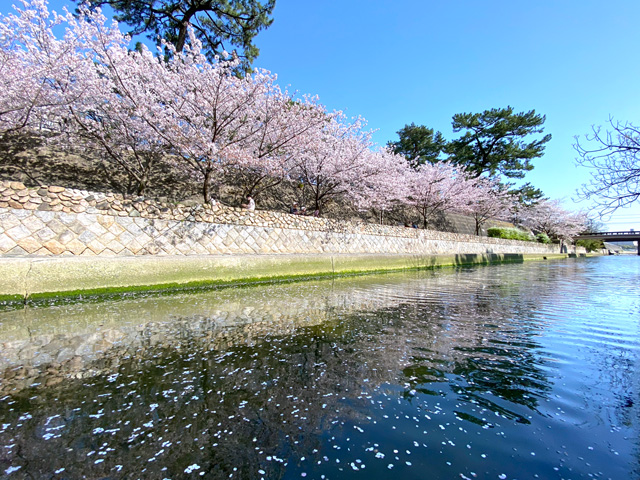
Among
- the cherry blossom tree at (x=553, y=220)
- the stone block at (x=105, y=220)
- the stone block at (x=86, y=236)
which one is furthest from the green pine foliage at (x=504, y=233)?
the stone block at (x=86, y=236)

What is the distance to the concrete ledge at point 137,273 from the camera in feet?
17.0

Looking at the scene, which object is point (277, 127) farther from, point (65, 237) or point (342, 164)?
point (65, 237)

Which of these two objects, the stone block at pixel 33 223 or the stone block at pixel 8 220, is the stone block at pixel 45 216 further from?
the stone block at pixel 8 220

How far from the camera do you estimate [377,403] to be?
6.50ft

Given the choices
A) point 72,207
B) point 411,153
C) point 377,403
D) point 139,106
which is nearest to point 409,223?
point 411,153

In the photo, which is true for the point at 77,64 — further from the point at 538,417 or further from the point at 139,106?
the point at 538,417

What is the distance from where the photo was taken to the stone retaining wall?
5.96 m

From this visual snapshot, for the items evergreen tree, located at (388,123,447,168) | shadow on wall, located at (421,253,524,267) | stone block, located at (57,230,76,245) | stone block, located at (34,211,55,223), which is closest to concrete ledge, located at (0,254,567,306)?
stone block, located at (57,230,76,245)

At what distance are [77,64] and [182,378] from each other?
9.86m

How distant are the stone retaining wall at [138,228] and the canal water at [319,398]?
2876 mm

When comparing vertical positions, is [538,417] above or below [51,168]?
below

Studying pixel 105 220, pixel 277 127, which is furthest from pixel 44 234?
pixel 277 127

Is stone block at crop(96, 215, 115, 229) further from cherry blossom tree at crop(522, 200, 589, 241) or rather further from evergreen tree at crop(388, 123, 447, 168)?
cherry blossom tree at crop(522, 200, 589, 241)

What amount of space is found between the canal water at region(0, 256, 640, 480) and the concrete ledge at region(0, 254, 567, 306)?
59.9 inches
